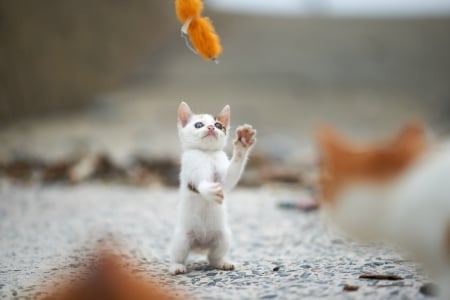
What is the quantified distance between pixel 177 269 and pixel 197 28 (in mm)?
612

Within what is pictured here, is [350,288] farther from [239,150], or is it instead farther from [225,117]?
[225,117]

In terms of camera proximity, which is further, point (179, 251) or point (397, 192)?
point (179, 251)

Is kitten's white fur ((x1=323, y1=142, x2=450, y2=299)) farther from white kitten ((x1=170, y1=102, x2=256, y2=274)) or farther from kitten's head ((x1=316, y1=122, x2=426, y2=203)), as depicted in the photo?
white kitten ((x1=170, y1=102, x2=256, y2=274))

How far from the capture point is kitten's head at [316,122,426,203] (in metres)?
1.19

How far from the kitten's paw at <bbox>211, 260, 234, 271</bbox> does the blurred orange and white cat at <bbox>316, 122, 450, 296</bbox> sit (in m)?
0.39

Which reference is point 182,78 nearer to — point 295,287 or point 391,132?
point 391,132

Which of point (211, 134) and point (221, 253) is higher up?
point (211, 134)

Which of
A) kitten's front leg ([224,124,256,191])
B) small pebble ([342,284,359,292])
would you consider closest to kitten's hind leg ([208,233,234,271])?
kitten's front leg ([224,124,256,191])

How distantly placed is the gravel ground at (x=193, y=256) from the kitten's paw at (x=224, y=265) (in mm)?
24

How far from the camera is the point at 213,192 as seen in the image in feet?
4.47

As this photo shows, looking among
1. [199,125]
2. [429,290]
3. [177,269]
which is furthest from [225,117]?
[429,290]

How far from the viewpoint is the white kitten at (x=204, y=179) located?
144 cm

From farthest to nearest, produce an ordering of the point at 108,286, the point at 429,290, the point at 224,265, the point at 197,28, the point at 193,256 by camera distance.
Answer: the point at 193,256 → the point at 224,265 → the point at 197,28 → the point at 429,290 → the point at 108,286

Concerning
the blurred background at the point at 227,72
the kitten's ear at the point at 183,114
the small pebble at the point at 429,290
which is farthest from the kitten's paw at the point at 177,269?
the blurred background at the point at 227,72
